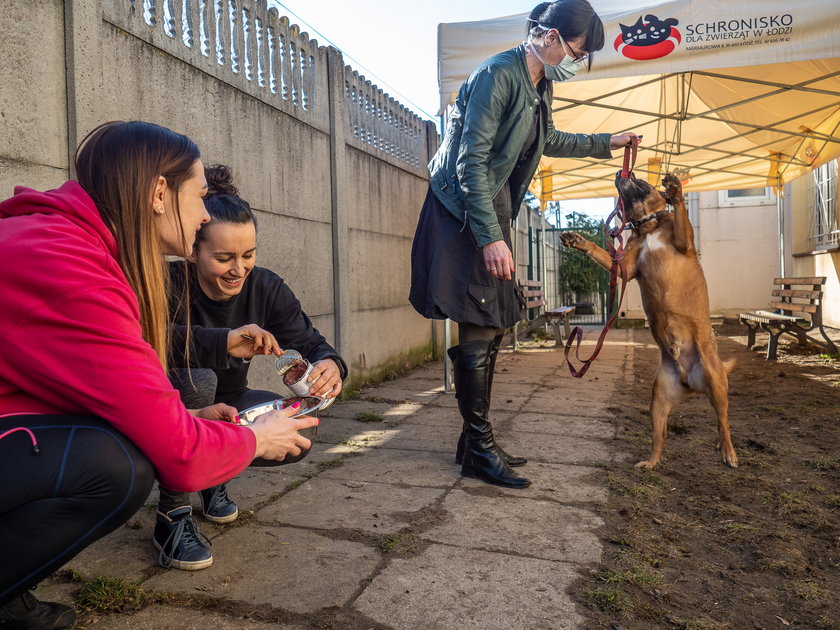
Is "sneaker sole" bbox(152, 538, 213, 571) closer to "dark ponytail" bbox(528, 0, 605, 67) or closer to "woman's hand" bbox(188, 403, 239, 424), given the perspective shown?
"woman's hand" bbox(188, 403, 239, 424)

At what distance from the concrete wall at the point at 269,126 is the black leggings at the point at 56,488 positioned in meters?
1.45

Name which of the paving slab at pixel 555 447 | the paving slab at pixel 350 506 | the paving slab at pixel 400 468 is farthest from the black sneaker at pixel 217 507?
the paving slab at pixel 555 447

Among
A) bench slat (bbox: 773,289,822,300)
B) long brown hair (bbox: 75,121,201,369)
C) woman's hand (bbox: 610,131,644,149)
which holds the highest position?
woman's hand (bbox: 610,131,644,149)

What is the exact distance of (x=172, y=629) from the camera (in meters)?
1.54

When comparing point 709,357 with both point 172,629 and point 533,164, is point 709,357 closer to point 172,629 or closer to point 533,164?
point 533,164

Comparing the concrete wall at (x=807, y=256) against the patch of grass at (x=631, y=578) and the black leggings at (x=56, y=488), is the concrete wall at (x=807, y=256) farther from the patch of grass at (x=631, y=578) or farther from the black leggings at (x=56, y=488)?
the black leggings at (x=56, y=488)

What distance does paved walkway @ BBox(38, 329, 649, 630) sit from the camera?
1.65 m

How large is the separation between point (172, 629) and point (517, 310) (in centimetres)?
194

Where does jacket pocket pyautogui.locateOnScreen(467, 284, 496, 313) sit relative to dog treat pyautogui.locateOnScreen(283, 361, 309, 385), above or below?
above

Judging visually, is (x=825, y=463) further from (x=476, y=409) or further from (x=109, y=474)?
(x=109, y=474)

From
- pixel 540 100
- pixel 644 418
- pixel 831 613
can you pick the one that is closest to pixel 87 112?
pixel 540 100

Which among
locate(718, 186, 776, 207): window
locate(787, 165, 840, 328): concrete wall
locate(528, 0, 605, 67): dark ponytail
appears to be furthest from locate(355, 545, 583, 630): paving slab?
locate(718, 186, 776, 207): window

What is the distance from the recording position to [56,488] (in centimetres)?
122

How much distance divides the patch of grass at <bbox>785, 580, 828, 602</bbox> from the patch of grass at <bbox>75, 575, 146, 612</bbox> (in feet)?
5.88
